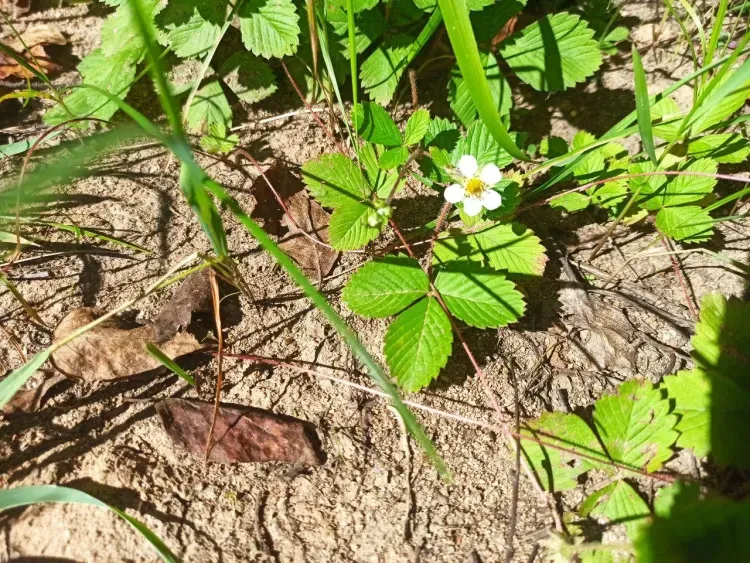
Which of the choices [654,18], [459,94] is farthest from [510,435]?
[654,18]

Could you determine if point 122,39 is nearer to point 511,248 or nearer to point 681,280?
point 511,248

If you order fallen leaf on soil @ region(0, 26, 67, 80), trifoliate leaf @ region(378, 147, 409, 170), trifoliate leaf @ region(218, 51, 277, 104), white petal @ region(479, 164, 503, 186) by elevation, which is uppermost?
fallen leaf on soil @ region(0, 26, 67, 80)

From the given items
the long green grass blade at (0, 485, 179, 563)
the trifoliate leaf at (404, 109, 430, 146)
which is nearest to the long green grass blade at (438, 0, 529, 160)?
the trifoliate leaf at (404, 109, 430, 146)

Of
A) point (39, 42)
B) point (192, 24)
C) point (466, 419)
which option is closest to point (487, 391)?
point (466, 419)

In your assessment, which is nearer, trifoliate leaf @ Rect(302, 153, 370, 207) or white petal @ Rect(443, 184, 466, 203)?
white petal @ Rect(443, 184, 466, 203)

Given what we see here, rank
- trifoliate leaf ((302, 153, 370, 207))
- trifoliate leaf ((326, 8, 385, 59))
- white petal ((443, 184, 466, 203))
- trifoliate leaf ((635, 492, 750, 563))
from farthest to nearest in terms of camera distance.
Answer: trifoliate leaf ((326, 8, 385, 59)) → trifoliate leaf ((302, 153, 370, 207)) → white petal ((443, 184, 466, 203)) → trifoliate leaf ((635, 492, 750, 563))

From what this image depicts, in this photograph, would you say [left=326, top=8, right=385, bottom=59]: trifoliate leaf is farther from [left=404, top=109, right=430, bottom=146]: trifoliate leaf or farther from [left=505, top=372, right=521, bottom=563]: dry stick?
[left=505, top=372, right=521, bottom=563]: dry stick

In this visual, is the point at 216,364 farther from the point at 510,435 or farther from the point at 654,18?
the point at 654,18
